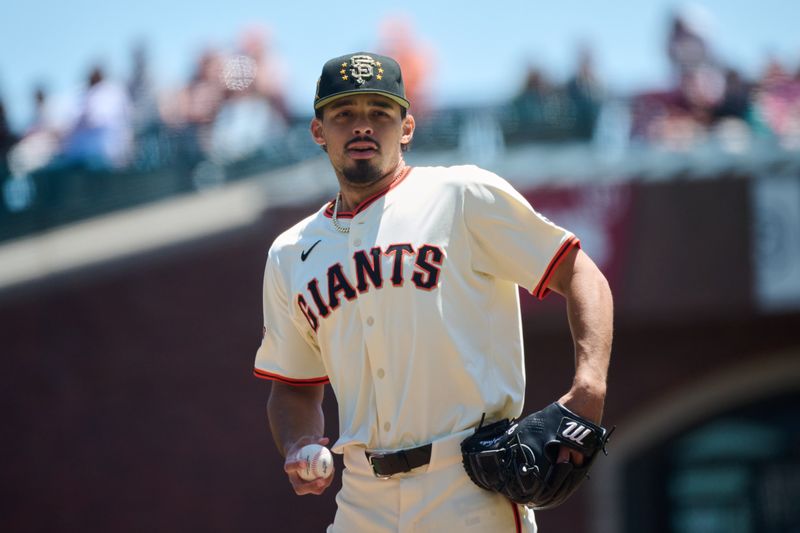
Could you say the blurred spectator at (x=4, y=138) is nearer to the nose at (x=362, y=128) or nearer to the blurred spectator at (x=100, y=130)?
the blurred spectator at (x=100, y=130)

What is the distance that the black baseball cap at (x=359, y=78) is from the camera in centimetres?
367

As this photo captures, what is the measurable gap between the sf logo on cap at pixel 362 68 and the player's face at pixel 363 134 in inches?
2.6

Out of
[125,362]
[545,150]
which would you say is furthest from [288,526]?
[545,150]

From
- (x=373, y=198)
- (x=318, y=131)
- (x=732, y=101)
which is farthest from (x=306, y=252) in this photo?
(x=732, y=101)

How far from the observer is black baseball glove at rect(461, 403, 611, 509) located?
3.31 metres

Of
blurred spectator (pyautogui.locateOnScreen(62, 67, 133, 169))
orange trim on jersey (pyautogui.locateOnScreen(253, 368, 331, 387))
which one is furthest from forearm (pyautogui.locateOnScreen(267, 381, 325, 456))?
blurred spectator (pyautogui.locateOnScreen(62, 67, 133, 169))

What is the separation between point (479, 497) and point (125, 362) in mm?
6645

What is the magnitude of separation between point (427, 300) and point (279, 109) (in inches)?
261

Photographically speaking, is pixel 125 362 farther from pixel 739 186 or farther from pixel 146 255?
pixel 739 186

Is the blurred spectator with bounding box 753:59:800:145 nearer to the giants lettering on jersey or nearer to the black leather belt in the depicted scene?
the giants lettering on jersey

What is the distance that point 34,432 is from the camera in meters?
9.59

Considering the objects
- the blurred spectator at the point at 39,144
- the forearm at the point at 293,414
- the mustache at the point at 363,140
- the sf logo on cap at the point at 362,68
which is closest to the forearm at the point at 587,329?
the mustache at the point at 363,140

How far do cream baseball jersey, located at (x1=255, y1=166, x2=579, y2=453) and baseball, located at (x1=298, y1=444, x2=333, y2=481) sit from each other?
0.37ft

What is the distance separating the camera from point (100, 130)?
9.50 meters
